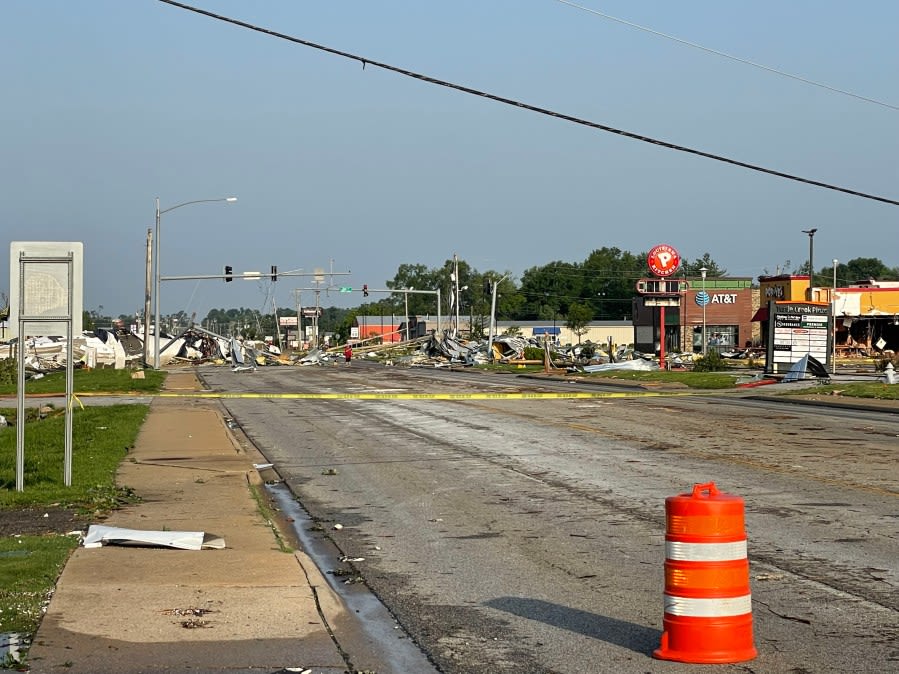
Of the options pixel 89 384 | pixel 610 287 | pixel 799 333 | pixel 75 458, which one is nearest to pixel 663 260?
pixel 799 333

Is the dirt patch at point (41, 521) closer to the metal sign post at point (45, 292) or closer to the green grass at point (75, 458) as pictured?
the green grass at point (75, 458)

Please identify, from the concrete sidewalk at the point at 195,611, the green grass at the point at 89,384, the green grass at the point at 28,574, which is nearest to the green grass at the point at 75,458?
the concrete sidewalk at the point at 195,611

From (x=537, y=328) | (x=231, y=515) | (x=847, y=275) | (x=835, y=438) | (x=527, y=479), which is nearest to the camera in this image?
(x=231, y=515)

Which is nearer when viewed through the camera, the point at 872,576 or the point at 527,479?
the point at 872,576

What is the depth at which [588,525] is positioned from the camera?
1171 centimetres

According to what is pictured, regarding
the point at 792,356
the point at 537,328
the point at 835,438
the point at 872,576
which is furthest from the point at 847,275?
the point at 872,576

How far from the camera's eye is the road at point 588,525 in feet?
23.9

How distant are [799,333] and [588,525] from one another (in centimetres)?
3170

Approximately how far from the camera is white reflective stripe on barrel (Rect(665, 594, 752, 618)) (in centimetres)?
647

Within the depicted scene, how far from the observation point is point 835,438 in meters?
20.4

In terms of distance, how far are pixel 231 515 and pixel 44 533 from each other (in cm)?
213

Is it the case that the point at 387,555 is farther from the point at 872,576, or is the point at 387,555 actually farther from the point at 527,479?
the point at 527,479

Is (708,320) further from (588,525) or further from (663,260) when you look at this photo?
(588,525)

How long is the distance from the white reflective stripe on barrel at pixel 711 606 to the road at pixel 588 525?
0.33 m
